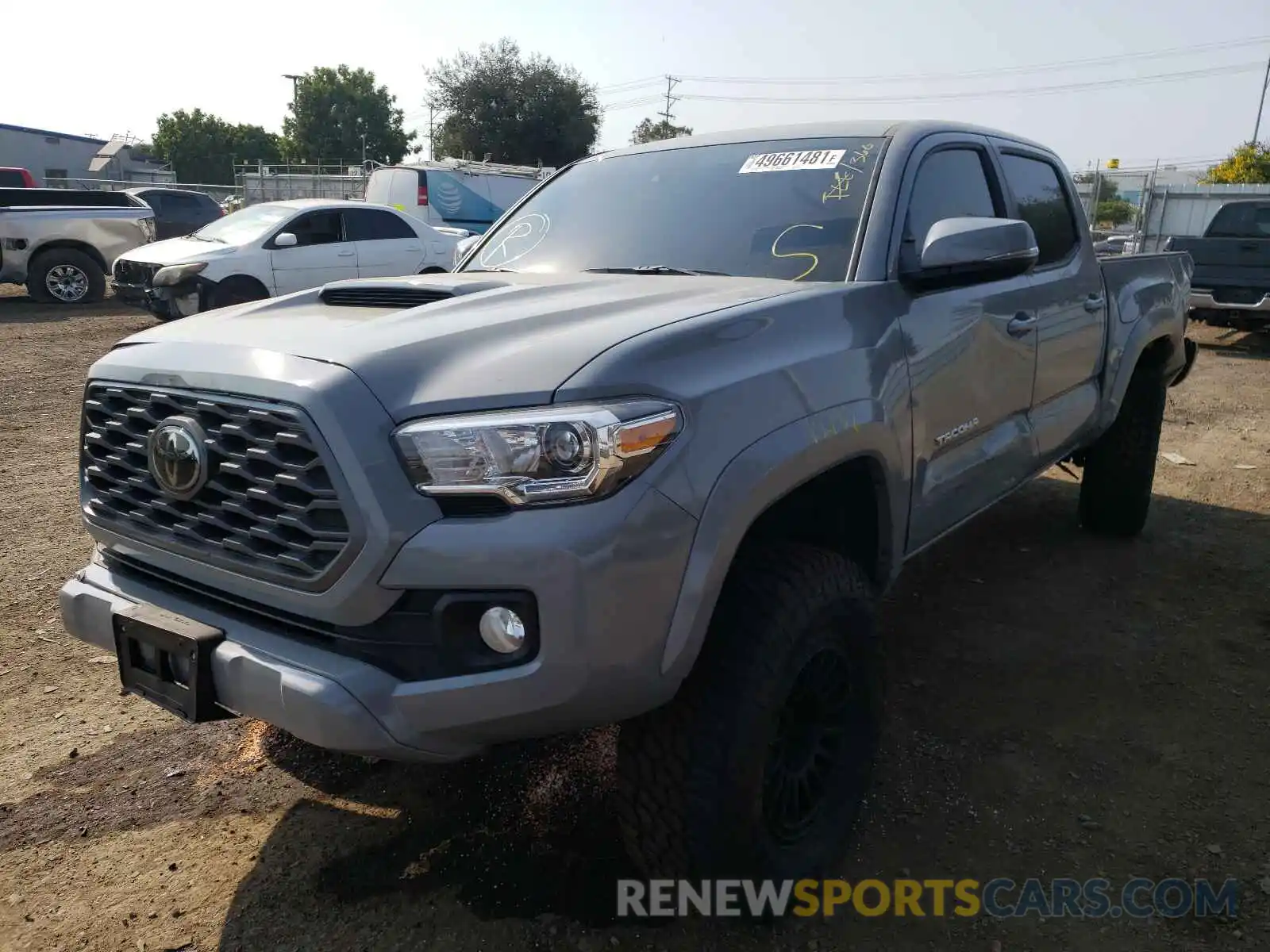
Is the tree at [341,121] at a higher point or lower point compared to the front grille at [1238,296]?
higher

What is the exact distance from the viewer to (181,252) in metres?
11.1

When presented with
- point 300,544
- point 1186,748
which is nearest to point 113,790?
point 300,544

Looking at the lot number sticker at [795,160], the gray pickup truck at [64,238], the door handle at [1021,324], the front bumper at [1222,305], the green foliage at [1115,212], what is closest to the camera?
the lot number sticker at [795,160]

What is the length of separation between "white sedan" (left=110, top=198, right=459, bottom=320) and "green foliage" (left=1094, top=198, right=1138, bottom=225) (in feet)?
92.3

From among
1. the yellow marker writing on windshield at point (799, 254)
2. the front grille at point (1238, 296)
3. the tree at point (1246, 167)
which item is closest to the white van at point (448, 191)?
the front grille at point (1238, 296)

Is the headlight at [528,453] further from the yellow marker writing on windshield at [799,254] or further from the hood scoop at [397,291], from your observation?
the yellow marker writing on windshield at [799,254]

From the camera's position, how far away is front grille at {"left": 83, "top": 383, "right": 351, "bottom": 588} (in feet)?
6.10

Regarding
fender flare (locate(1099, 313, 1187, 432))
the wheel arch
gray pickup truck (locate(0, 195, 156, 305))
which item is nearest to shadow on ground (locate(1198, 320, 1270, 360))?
fender flare (locate(1099, 313, 1187, 432))

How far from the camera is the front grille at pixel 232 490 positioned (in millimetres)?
1859

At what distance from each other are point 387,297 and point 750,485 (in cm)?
115

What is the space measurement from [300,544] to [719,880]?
1.14 meters

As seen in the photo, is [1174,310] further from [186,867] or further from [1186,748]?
[186,867]

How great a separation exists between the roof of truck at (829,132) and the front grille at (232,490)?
2026 millimetres

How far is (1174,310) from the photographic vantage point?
188 inches
